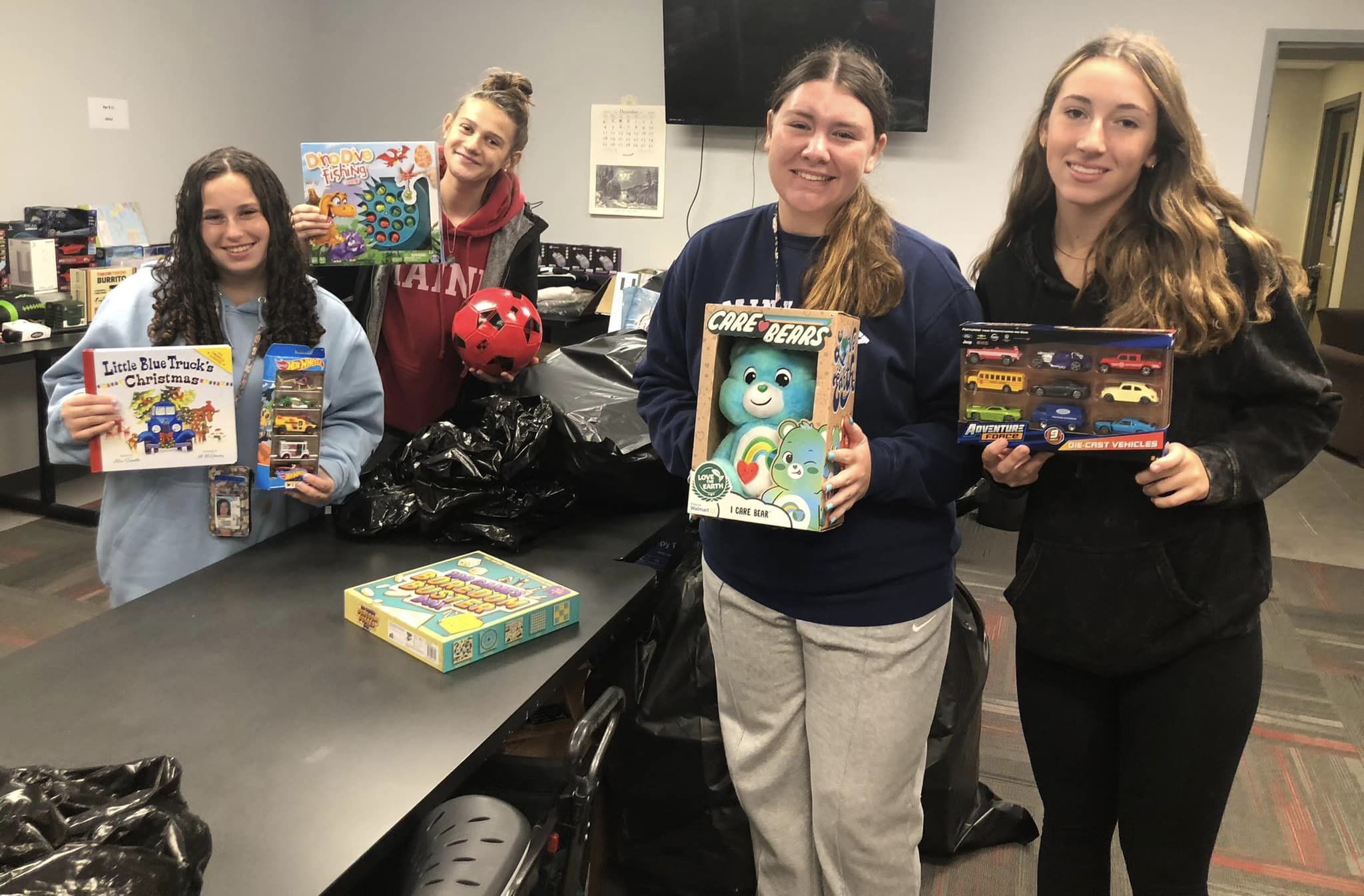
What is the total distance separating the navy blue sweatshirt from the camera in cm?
129

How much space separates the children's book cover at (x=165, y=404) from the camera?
1537 mm

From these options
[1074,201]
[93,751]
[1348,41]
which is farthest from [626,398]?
[1348,41]

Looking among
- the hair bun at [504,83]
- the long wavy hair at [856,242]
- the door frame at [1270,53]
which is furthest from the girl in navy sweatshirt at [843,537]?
the door frame at [1270,53]

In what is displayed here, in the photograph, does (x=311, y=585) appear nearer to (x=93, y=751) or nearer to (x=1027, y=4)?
(x=93, y=751)

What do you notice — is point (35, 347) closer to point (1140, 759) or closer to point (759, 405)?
point (759, 405)

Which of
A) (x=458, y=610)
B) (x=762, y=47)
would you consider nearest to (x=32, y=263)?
(x=762, y=47)

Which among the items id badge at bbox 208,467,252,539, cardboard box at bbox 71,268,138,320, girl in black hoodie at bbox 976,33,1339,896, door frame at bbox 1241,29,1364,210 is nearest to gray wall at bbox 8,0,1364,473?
door frame at bbox 1241,29,1364,210

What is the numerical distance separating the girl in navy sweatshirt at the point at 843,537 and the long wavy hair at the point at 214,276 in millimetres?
683

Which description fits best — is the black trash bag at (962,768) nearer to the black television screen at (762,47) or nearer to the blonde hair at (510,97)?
the blonde hair at (510,97)

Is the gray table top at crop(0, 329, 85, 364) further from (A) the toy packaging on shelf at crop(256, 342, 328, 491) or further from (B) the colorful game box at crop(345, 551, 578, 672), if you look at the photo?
(B) the colorful game box at crop(345, 551, 578, 672)

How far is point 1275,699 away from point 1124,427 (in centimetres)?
212

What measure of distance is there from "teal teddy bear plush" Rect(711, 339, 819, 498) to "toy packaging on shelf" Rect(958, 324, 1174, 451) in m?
0.21

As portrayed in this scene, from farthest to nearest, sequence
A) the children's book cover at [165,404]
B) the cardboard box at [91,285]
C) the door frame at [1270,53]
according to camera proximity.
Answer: the door frame at [1270,53] < the cardboard box at [91,285] < the children's book cover at [165,404]

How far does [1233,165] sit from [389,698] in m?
4.20
